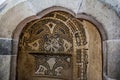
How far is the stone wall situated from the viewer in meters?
1.54

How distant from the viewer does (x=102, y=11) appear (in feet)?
5.12

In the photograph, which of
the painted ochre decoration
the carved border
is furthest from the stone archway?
the carved border

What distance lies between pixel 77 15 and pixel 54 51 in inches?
36.4

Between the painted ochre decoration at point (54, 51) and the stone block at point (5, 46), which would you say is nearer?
the stone block at point (5, 46)

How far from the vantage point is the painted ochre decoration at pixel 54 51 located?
2.38 meters

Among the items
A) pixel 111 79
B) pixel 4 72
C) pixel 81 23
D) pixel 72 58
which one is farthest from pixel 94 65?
pixel 4 72

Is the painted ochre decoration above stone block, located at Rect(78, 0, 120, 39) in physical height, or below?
below

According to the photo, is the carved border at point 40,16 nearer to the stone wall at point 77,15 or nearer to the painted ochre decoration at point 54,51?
the stone wall at point 77,15

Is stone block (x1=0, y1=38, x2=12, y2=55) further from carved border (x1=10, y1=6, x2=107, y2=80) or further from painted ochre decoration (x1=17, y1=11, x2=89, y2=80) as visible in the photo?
painted ochre decoration (x1=17, y1=11, x2=89, y2=80)

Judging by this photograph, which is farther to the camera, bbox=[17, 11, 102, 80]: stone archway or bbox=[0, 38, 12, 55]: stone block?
bbox=[17, 11, 102, 80]: stone archway

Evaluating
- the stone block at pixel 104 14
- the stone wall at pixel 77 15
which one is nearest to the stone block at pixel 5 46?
the stone wall at pixel 77 15

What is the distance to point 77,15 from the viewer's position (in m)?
1.61

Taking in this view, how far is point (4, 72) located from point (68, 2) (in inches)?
29.5

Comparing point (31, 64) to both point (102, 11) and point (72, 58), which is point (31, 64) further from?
point (102, 11)
